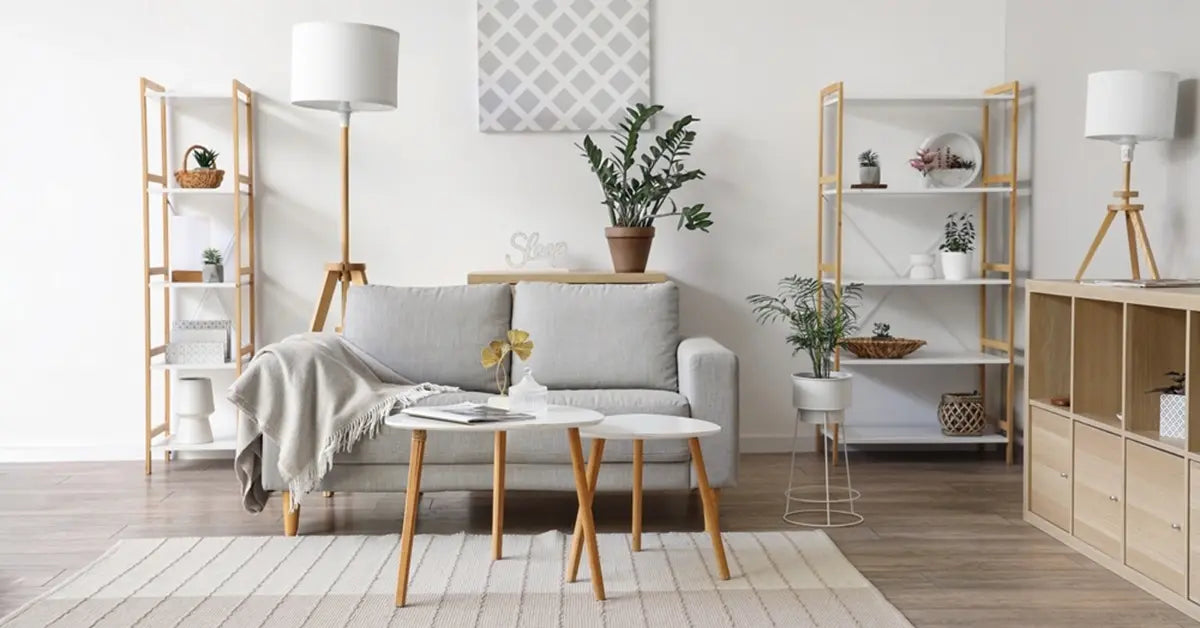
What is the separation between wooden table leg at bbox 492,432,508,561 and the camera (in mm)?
3729

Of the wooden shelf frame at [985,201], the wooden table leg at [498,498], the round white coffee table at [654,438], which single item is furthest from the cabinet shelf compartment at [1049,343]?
the wooden table leg at [498,498]

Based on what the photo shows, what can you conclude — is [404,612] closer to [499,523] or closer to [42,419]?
[499,523]

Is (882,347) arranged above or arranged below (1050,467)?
above

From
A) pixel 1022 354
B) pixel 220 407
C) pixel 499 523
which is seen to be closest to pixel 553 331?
pixel 499 523

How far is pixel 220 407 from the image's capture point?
5.48 metres

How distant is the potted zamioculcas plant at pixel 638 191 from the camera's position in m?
5.16

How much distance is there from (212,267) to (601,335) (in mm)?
1742

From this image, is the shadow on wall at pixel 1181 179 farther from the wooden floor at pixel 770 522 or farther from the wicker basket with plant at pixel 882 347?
the wicker basket with plant at pixel 882 347

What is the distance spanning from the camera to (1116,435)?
3.59 metres

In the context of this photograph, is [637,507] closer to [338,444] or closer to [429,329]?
[338,444]

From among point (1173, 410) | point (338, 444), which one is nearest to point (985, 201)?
point (1173, 410)

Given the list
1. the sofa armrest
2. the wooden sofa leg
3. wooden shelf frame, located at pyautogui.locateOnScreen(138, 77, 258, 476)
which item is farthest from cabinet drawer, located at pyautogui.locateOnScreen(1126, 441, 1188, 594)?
wooden shelf frame, located at pyautogui.locateOnScreen(138, 77, 258, 476)

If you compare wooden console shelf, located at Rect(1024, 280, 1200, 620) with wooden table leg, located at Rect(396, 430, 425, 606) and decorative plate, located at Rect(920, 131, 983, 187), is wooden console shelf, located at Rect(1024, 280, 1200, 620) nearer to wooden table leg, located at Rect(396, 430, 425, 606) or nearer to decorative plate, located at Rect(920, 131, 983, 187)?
decorative plate, located at Rect(920, 131, 983, 187)

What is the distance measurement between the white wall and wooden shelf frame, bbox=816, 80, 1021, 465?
0.30 feet
